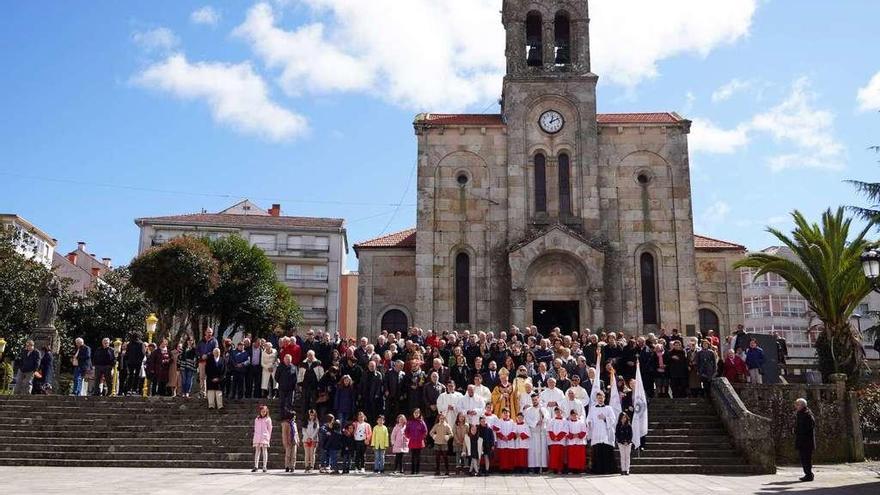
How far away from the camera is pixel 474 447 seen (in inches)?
612

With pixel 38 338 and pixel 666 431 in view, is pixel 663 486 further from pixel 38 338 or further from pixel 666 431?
pixel 38 338

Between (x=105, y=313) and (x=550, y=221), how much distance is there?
2437 cm

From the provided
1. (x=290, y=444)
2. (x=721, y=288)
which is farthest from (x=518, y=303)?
(x=290, y=444)

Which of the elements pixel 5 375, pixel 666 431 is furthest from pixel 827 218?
pixel 5 375

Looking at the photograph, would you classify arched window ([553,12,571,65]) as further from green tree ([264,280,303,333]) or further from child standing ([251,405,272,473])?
child standing ([251,405,272,473])

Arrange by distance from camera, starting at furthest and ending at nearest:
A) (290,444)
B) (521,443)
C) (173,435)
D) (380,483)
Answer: (173,435) < (521,443) < (290,444) < (380,483)

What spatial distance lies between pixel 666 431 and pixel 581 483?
4.58 meters

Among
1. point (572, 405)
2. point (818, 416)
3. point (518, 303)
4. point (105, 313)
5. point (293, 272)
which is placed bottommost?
point (818, 416)

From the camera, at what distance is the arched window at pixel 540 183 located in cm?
3030

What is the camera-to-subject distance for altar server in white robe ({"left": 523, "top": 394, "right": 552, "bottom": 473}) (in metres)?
16.1

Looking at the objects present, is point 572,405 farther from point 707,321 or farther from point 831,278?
point 707,321

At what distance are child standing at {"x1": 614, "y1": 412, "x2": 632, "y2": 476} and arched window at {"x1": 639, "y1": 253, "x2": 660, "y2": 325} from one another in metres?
13.9

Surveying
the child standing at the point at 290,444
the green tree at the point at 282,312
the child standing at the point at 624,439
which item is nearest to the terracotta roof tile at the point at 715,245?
the child standing at the point at 624,439

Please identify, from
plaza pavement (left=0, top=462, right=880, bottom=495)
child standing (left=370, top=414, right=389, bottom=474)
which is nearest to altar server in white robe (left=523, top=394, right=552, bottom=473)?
plaza pavement (left=0, top=462, right=880, bottom=495)
